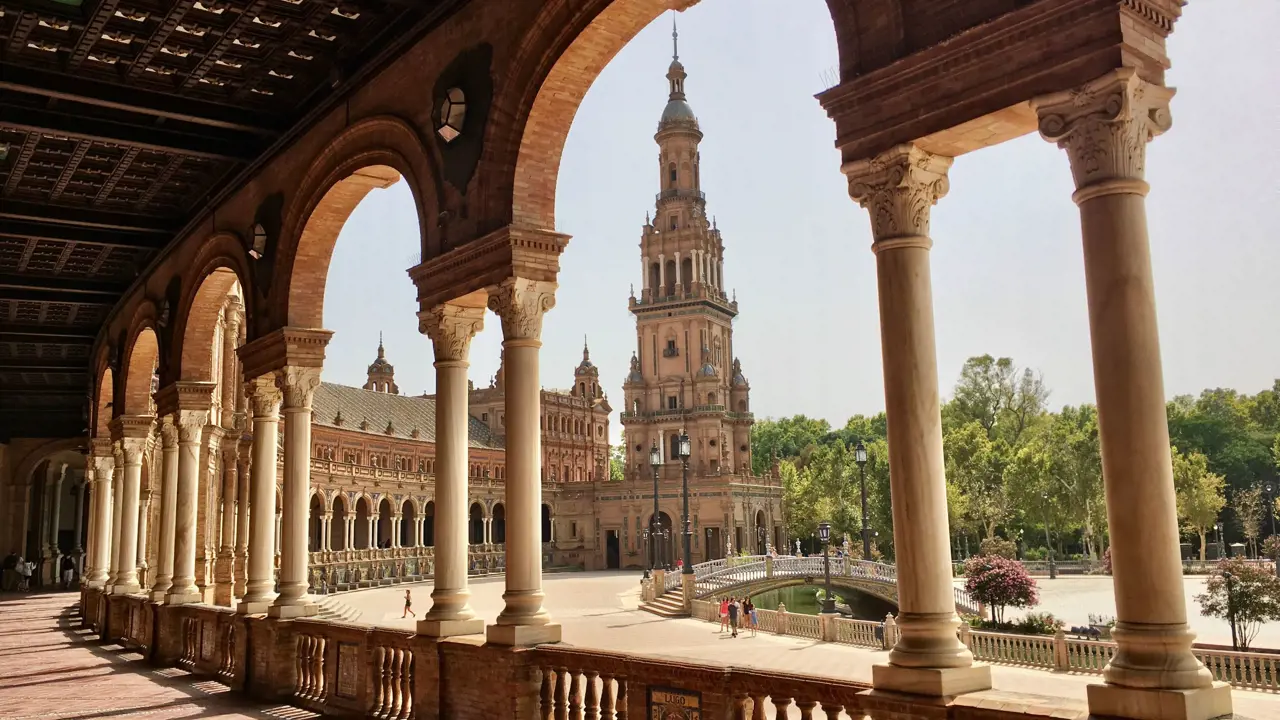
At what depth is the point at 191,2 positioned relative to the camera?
1016 cm

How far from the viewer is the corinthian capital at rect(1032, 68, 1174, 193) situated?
525cm

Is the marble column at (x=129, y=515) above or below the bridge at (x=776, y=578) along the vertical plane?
above

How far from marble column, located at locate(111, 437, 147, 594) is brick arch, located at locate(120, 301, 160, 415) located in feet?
2.35

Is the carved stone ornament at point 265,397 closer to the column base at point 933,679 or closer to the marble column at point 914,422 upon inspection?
the marble column at point 914,422

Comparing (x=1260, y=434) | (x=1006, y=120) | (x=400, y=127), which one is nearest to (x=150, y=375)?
(x=400, y=127)

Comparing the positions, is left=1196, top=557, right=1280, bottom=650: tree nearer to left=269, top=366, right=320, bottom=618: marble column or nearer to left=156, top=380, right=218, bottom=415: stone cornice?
left=269, top=366, right=320, bottom=618: marble column

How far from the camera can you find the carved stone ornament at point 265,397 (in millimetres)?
14461

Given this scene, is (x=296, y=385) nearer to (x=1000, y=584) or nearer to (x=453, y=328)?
(x=453, y=328)

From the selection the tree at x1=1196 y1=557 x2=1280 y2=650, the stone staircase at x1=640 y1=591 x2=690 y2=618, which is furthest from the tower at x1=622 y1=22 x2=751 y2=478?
the tree at x1=1196 y1=557 x2=1280 y2=650

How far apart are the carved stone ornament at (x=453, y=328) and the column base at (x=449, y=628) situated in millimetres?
2659

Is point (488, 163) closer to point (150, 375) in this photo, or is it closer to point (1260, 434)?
point (150, 375)

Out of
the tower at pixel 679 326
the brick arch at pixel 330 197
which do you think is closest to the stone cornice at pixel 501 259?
the brick arch at pixel 330 197

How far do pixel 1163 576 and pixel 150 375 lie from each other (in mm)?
21480

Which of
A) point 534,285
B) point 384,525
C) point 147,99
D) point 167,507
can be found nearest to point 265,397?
point 147,99
